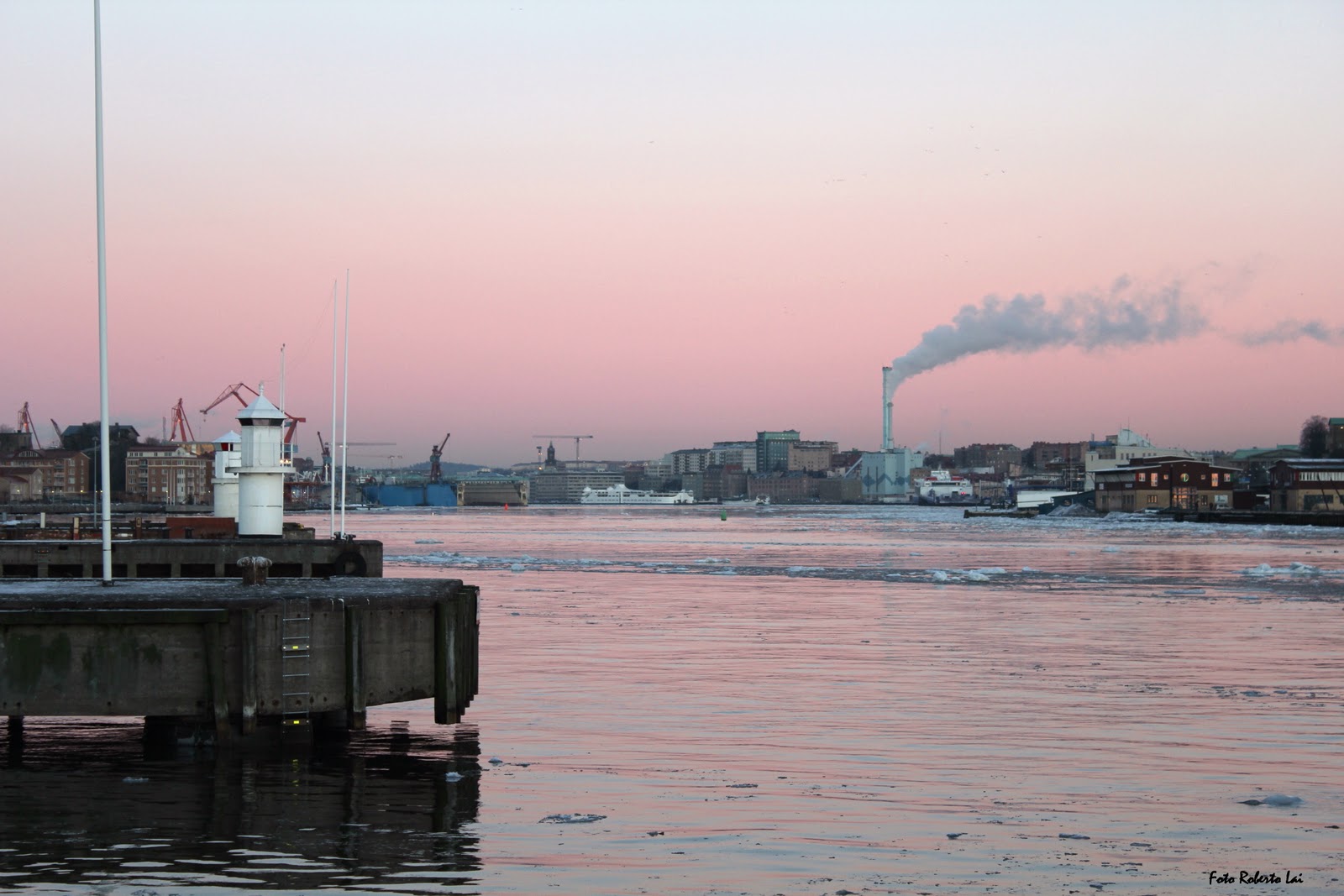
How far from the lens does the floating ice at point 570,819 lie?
13.4m

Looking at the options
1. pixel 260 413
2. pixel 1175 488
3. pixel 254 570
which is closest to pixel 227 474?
pixel 260 413

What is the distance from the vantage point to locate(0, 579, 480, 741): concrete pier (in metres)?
14.8

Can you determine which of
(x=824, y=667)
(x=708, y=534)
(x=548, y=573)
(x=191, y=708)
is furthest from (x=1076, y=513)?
(x=191, y=708)

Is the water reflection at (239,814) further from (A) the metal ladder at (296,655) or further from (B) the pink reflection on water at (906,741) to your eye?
(A) the metal ladder at (296,655)

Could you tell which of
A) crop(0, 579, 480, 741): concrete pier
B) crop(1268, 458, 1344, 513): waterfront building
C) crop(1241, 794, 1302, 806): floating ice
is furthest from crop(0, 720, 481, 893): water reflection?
crop(1268, 458, 1344, 513): waterfront building

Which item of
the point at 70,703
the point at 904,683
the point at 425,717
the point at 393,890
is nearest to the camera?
the point at 393,890

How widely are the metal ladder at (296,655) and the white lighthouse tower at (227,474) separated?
64.2 feet

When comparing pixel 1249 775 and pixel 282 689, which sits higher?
pixel 282 689

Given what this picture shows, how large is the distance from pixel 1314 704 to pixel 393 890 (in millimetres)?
14999

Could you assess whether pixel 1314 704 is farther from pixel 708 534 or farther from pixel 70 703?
pixel 708 534

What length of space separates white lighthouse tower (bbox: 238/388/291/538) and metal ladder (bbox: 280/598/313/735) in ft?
40.9

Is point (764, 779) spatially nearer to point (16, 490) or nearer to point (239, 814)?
point (239, 814)

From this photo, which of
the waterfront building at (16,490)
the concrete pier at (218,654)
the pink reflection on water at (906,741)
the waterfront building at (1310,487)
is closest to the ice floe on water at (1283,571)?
the pink reflection on water at (906,741)

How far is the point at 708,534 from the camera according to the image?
120m
